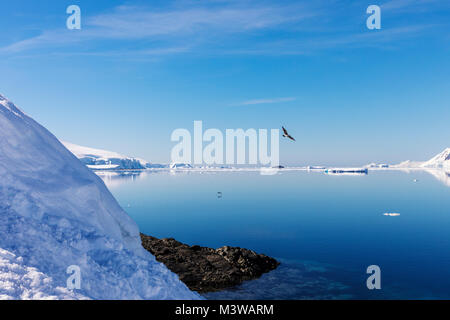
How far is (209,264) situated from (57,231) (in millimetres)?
17915

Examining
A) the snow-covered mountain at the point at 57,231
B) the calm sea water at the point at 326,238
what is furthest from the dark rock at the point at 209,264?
the snow-covered mountain at the point at 57,231

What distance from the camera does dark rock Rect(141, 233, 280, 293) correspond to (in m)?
24.0

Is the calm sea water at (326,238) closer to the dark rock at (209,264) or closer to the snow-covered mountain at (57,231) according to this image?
the dark rock at (209,264)

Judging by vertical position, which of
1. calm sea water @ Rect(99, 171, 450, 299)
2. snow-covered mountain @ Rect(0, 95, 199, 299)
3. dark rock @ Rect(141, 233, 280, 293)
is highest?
snow-covered mountain @ Rect(0, 95, 199, 299)

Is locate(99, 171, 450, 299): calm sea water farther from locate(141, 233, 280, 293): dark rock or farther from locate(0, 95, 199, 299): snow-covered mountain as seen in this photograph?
locate(0, 95, 199, 299): snow-covered mountain

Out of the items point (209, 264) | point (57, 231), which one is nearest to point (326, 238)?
point (209, 264)

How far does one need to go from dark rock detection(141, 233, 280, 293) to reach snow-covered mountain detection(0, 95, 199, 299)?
1226 cm

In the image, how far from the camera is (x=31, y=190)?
429 inches

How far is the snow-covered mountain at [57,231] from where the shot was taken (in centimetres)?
886

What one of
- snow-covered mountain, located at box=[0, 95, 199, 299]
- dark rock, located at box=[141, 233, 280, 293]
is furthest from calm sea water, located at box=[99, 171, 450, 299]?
snow-covered mountain, located at box=[0, 95, 199, 299]

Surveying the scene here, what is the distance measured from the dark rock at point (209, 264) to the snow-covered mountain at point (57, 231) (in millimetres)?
12255

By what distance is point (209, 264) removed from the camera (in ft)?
87.5

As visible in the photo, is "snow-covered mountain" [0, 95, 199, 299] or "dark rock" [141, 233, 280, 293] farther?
"dark rock" [141, 233, 280, 293]
